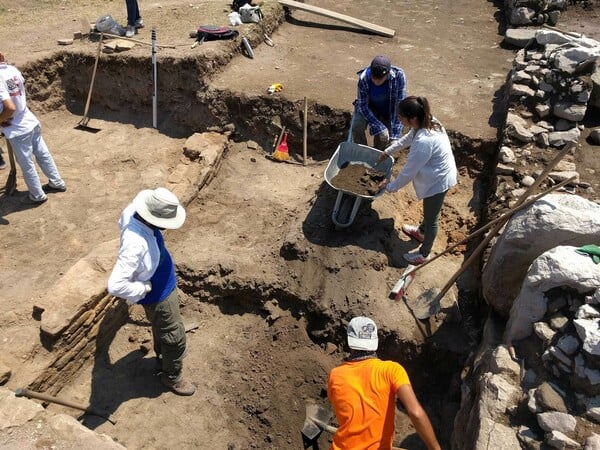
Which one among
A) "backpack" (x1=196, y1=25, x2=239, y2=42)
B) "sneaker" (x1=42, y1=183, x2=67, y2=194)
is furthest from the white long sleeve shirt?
"backpack" (x1=196, y1=25, x2=239, y2=42)

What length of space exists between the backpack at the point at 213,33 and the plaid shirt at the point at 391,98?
12.6 feet

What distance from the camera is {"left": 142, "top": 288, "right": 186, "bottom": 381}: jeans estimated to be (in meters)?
4.23

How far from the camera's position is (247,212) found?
21.8 ft

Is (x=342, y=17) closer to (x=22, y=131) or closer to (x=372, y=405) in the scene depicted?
(x=22, y=131)

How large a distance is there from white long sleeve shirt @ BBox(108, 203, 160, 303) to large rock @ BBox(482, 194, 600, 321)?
294cm

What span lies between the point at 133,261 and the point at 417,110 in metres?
2.83

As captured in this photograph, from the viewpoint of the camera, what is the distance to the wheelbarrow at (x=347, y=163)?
5469mm

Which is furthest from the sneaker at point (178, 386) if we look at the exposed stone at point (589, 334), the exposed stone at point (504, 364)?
the exposed stone at point (589, 334)

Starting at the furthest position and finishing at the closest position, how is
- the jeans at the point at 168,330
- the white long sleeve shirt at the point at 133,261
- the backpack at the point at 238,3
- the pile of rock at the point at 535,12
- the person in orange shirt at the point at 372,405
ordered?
the backpack at the point at 238,3 < the pile of rock at the point at 535,12 < the jeans at the point at 168,330 < the white long sleeve shirt at the point at 133,261 < the person in orange shirt at the point at 372,405

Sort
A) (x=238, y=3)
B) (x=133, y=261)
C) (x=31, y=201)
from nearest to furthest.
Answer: (x=133, y=261), (x=31, y=201), (x=238, y=3)

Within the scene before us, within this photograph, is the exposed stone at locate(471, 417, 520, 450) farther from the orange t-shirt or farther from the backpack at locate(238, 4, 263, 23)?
the backpack at locate(238, 4, 263, 23)

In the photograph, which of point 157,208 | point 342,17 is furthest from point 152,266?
point 342,17

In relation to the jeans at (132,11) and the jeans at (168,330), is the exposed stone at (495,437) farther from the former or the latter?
the jeans at (132,11)

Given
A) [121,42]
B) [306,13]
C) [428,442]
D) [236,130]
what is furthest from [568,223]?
[306,13]
